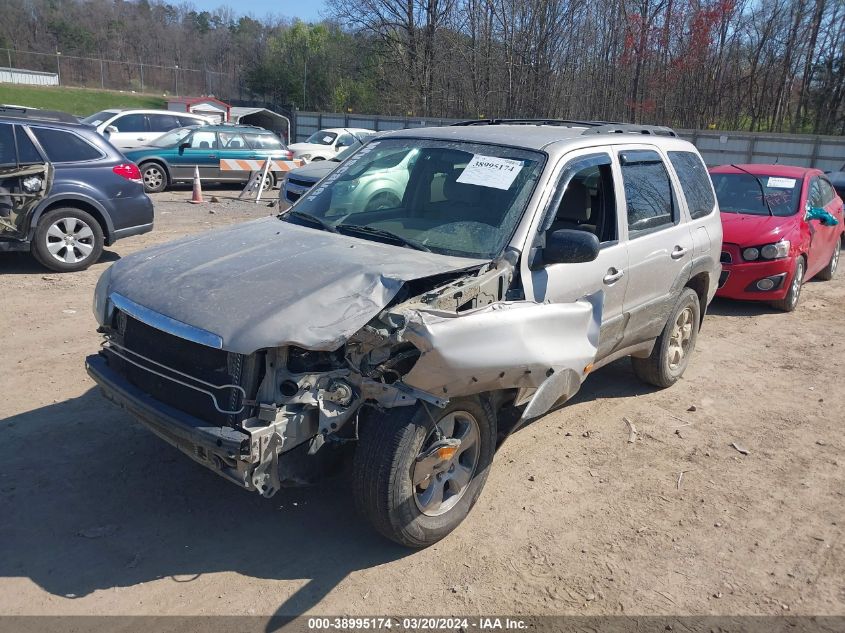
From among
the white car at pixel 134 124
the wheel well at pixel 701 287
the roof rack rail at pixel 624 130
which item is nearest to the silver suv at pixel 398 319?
the roof rack rail at pixel 624 130

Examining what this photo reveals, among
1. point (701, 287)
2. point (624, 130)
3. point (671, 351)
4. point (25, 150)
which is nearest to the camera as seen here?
point (624, 130)

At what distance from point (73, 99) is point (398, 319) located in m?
59.8

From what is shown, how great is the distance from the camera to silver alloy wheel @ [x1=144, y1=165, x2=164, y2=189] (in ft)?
54.4

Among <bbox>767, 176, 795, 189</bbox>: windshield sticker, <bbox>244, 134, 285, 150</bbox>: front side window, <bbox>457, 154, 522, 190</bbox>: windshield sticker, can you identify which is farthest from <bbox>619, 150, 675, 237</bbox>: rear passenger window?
<bbox>244, 134, 285, 150</bbox>: front side window

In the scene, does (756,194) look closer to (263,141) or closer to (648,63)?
(263,141)

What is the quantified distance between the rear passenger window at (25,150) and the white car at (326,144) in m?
13.1

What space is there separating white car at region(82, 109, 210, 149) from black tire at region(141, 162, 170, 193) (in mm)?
1076

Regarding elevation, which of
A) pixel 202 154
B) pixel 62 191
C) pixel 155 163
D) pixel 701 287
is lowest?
pixel 701 287

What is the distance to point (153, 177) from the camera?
16703 millimetres

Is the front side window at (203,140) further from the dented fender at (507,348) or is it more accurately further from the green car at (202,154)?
the dented fender at (507,348)

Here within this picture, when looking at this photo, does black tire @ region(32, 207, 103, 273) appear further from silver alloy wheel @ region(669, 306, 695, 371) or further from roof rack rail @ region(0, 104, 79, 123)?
silver alloy wheel @ region(669, 306, 695, 371)

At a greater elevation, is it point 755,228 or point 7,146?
point 7,146

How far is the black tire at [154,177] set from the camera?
16578 millimetres

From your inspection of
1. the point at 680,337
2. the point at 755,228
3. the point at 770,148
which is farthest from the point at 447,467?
the point at 770,148
